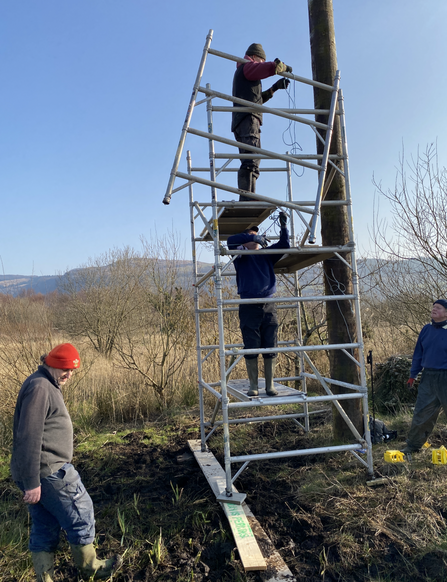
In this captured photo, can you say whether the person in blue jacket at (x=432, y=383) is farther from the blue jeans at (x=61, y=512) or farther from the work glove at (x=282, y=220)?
the blue jeans at (x=61, y=512)

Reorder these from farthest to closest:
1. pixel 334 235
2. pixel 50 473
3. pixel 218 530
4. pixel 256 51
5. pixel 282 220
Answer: pixel 334 235, pixel 256 51, pixel 282 220, pixel 218 530, pixel 50 473

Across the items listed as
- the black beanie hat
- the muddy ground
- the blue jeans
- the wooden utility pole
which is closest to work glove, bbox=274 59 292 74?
the black beanie hat

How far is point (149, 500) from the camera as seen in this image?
4.13 m

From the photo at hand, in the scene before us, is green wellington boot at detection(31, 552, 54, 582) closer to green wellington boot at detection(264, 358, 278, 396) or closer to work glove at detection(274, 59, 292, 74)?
green wellington boot at detection(264, 358, 278, 396)

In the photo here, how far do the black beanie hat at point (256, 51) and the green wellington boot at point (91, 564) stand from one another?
195 inches

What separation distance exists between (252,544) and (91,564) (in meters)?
1.15

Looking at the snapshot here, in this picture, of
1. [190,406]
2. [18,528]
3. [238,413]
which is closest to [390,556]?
[18,528]

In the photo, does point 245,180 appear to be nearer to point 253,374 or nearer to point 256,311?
point 256,311

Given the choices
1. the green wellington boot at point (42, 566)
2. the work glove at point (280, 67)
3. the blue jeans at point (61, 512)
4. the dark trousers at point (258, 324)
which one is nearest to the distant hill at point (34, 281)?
the dark trousers at point (258, 324)

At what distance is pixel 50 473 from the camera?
8.79ft

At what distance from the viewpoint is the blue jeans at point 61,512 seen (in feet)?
8.78

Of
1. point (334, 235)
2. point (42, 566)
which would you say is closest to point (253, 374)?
point (334, 235)

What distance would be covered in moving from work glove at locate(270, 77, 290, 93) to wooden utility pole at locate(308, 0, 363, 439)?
2.10 feet

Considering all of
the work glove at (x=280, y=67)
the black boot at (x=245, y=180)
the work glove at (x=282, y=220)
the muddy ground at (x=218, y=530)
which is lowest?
the muddy ground at (x=218, y=530)
